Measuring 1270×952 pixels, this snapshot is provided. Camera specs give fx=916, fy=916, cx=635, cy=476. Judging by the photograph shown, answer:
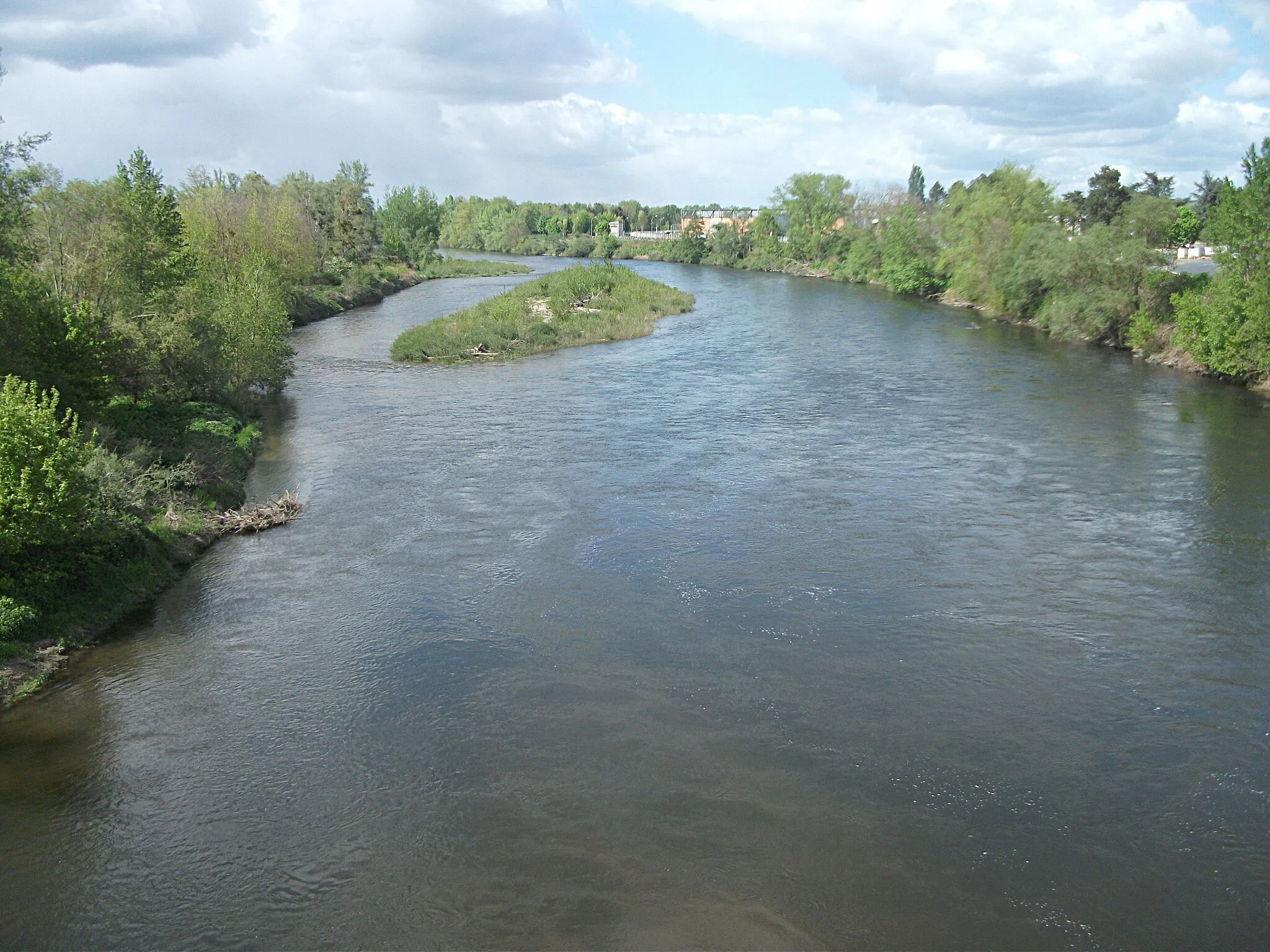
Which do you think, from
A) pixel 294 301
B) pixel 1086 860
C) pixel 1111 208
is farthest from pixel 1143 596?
pixel 1111 208

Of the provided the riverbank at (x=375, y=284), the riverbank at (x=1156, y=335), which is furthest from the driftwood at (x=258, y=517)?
the riverbank at (x=375, y=284)

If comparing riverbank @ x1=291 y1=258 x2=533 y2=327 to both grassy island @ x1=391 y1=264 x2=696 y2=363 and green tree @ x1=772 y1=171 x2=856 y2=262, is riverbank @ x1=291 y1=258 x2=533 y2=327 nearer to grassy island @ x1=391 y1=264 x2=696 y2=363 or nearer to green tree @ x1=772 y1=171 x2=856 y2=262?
grassy island @ x1=391 y1=264 x2=696 y2=363

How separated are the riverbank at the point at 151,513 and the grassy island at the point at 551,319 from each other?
50.0 ft

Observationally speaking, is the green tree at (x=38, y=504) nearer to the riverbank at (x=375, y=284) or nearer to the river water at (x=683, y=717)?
the river water at (x=683, y=717)

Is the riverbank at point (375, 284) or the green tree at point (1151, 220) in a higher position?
the green tree at point (1151, 220)

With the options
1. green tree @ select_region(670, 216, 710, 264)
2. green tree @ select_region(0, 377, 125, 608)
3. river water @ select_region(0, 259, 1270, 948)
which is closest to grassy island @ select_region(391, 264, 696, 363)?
river water @ select_region(0, 259, 1270, 948)

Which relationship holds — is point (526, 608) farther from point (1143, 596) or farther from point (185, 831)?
point (1143, 596)

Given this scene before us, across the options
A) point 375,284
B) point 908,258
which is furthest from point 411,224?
point 908,258

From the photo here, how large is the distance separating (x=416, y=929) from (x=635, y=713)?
4776mm

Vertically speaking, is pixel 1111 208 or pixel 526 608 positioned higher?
pixel 1111 208

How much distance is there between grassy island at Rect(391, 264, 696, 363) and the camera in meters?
45.2

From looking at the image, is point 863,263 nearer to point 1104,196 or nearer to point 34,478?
point 1104,196

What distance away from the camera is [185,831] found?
1181 cm

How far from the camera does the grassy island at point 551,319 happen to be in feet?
148
